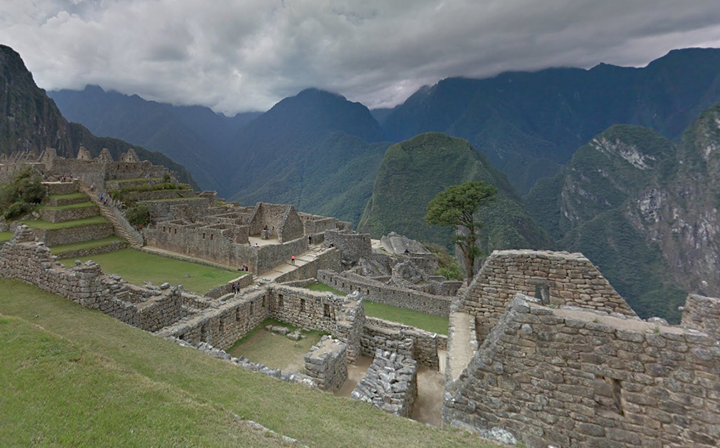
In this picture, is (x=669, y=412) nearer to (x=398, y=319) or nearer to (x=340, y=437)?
(x=340, y=437)

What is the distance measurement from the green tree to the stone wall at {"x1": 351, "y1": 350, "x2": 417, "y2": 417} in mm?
17245

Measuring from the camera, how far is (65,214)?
2148 cm

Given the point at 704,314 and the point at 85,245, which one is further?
the point at 85,245

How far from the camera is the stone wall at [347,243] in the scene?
24719mm

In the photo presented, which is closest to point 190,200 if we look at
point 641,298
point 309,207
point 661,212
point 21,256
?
point 21,256

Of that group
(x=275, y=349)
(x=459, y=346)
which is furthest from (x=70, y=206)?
(x=459, y=346)

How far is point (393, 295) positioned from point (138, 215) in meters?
19.2

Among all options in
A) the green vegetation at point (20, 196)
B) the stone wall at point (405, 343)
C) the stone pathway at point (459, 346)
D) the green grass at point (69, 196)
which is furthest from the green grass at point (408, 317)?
the green vegetation at point (20, 196)

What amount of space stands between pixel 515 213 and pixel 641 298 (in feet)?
96.9

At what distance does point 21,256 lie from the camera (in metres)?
6.50

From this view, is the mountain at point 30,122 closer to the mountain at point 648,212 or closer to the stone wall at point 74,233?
the stone wall at point 74,233

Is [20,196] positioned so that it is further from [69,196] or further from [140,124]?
[140,124]

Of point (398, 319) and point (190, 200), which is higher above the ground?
point (190, 200)

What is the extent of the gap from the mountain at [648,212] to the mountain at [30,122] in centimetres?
13599
